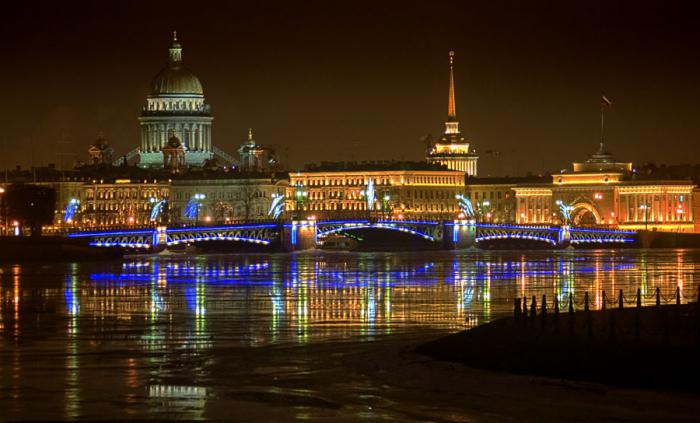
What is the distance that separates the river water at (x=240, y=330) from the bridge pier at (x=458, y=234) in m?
56.8

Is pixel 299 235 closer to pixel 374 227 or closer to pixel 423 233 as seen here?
pixel 374 227

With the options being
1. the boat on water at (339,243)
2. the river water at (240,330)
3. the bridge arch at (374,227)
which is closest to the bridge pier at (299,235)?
the bridge arch at (374,227)

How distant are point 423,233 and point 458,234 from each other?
120 inches

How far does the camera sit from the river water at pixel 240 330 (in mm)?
38906

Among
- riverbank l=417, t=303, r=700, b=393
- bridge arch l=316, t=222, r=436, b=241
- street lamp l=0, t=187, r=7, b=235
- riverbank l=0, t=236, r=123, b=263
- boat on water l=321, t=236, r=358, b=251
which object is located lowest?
riverbank l=417, t=303, r=700, b=393

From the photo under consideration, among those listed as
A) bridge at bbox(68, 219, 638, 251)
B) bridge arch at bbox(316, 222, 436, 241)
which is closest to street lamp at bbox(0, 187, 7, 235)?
bridge at bbox(68, 219, 638, 251)

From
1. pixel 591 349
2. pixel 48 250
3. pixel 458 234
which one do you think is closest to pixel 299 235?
pixel 458 234

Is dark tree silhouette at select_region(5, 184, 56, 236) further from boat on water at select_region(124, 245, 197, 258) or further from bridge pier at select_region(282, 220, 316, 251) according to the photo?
bridge pier at select_region(282, 220, 316, 251)

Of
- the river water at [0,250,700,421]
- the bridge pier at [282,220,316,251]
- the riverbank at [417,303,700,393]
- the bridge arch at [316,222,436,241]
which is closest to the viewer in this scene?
the river water at [0,250,700,421]

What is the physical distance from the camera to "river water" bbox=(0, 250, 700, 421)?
→ 128 feet

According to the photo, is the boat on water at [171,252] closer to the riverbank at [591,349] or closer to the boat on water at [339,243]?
the boat on water at [339,243]

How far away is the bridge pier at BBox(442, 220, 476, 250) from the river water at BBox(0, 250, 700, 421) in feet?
186

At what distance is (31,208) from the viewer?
141 metres

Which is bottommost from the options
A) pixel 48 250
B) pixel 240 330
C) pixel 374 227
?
pixel 240 330
